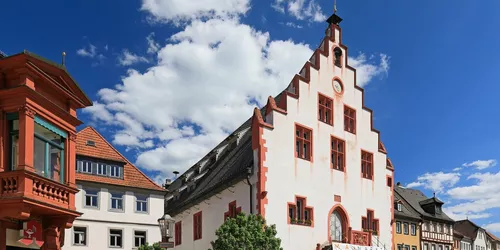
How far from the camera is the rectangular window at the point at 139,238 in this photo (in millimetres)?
43031

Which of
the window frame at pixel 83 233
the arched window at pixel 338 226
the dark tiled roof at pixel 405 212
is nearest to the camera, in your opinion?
the arched window at pixel 338 226

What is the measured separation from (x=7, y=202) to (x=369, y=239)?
99.0ft

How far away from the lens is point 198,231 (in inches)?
1764

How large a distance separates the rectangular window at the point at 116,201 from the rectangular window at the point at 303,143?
45.7ft

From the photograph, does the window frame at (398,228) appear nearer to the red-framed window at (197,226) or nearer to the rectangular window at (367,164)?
the rectangular window at (367,164)

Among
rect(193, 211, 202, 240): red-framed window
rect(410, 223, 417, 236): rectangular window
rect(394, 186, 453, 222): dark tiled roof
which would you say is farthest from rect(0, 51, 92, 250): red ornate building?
rect(394, 186, 453, 222): dark tiled roof

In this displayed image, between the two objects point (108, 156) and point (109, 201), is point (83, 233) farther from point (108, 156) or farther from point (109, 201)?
point (108, 156)

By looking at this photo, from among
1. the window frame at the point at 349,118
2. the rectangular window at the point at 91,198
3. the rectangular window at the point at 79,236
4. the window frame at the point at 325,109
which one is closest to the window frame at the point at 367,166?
the window frame at the point at 349,118

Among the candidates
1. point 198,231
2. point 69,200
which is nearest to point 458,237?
point 198,231

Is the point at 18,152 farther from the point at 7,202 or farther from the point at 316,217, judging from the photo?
the point at 316,217

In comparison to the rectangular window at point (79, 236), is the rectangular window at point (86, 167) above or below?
above

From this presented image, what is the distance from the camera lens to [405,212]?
67125mm

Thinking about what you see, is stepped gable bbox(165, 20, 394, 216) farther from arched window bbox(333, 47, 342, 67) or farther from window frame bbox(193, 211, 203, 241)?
window frame bbox(193, 211, 203, 241)

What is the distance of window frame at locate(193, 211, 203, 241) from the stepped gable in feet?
3.35
